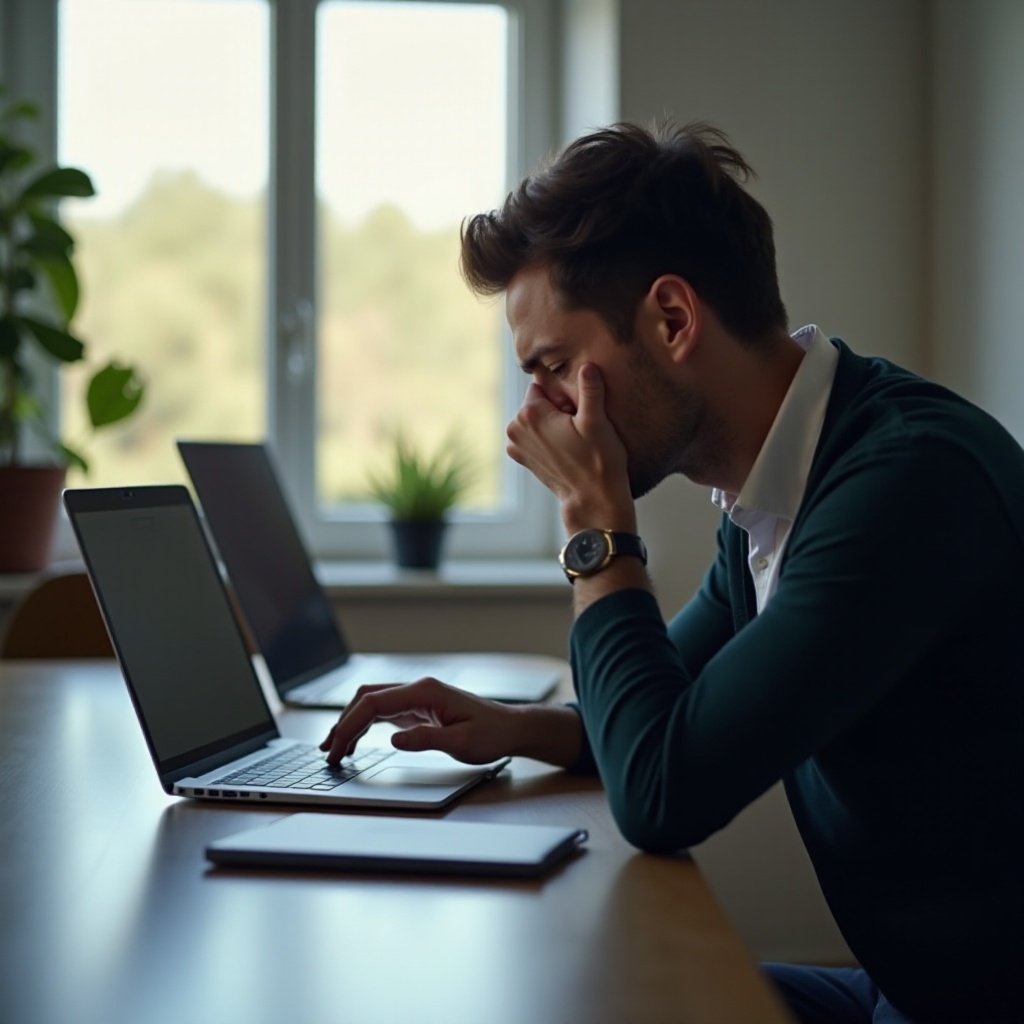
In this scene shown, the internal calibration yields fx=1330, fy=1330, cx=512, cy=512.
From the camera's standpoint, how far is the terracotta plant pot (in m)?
2.49

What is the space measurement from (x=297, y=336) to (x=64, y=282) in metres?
0.51

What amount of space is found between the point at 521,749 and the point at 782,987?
0.33 metres

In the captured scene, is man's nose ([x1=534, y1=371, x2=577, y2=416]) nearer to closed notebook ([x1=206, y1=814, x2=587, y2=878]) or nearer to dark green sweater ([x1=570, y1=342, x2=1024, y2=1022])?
dark green sweater ([x1=570, y1=342, x2=1024, y2=1022])

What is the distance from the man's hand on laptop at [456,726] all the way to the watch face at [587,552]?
0.20 metres

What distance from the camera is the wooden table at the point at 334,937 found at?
0.64 m

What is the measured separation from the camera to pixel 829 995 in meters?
1.22

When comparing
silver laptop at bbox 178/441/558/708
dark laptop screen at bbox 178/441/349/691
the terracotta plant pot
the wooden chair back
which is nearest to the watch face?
silver laptop at bbox 178/441/558/708

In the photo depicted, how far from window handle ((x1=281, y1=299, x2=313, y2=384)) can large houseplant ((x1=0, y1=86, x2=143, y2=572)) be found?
366mm

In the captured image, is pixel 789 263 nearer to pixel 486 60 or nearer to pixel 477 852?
pixel 486 60

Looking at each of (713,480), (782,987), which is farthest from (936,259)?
(782,987)

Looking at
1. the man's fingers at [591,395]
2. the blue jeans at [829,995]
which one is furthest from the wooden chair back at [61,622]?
the blue jeans at [829,995]

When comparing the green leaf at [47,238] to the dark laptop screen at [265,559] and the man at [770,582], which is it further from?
the man at [770,582]

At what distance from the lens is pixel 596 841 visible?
972mm

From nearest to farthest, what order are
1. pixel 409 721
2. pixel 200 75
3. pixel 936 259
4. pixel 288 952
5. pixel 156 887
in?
pixel 288 952 → pixel 156 887 → pixel 409 721 → pixel 936 259 → pixel 200 75
